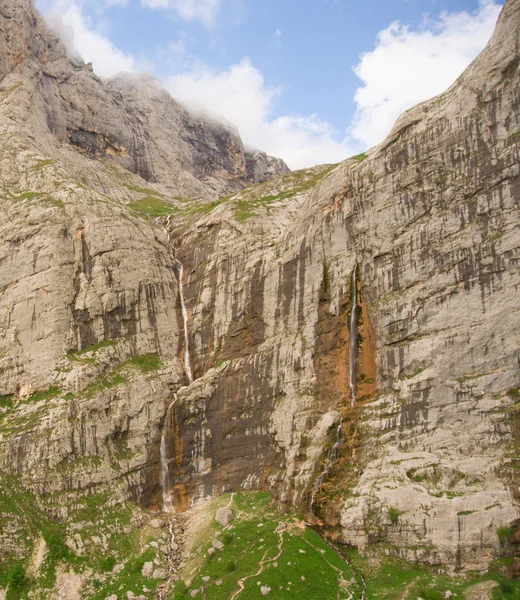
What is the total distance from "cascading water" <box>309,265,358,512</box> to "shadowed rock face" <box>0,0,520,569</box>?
1.52ft

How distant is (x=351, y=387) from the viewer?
4691 centimetres

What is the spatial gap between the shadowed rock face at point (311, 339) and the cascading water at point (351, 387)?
0.46 metres

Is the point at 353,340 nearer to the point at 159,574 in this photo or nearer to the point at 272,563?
the point at 272,563

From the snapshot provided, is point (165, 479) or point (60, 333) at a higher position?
point (60, 333)

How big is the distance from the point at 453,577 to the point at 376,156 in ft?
119

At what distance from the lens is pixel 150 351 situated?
57.0 metres

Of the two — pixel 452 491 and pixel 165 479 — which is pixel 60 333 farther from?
pixel 452 491

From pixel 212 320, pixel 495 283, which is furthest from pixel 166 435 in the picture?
pixel 495 283

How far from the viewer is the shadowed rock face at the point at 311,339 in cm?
3966

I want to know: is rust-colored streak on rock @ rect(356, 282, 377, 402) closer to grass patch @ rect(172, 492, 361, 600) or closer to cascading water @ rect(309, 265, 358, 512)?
cascading water @ rect(309, 265, 358, 512)

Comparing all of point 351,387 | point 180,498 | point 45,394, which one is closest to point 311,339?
point 351,387

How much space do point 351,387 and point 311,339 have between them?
6.00 meters

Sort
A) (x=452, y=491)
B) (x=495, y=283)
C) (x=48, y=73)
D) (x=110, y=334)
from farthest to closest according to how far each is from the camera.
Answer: (x=48, y=73) → (x=110, y=334) → (x=495, y=283) → (x=452, y=491)

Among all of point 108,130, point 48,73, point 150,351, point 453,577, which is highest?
point 48,73
